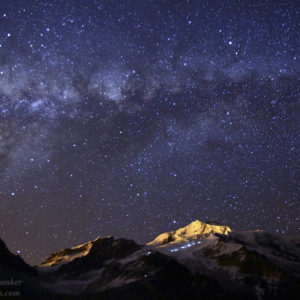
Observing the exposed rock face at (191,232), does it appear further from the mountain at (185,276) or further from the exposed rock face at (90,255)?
the mountain at (185,276)

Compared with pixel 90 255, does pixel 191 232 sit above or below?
below

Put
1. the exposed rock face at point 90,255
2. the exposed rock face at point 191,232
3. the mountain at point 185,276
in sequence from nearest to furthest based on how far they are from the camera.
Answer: the mountain at point 185,276, the exposed rock face at point 90,255, the exposed rock face at point 191,232

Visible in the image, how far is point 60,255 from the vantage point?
67.4 m

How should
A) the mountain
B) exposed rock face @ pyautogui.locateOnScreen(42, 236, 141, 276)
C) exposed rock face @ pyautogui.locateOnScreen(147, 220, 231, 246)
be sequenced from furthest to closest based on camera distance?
exposed rock face @ pyautogui.locateOnScreen(147, 220, 231, 246) < exposed rock face @ pyautogui.locateOnScreen(42, 236, 141, 276) < the mountain

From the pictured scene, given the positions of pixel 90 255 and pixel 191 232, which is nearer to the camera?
pixel 90 255

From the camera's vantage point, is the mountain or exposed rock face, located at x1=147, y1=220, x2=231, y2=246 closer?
the mountain

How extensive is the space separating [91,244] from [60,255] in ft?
31.9

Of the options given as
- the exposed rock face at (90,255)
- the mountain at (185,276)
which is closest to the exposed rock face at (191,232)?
the exposed rock face at (90,255)

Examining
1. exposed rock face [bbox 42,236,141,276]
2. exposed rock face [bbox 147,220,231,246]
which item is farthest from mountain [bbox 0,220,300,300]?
exposed rock face [bbox 147,220,231,246]

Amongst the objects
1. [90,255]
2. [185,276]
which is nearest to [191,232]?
[90,255]

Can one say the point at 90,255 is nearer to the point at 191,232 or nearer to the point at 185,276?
the point at 185,276

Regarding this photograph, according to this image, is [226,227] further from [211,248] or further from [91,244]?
[91,244]

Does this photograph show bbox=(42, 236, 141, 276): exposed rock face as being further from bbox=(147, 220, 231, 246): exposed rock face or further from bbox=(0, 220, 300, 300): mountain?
bbox=(147, 220, 231, 246): exposed rock face

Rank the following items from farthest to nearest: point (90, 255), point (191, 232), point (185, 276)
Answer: point (191, 232)
point (90, 255)
point (185, 276)
